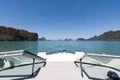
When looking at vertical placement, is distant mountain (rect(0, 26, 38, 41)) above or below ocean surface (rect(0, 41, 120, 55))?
above

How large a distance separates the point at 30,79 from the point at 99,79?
1.80 meters

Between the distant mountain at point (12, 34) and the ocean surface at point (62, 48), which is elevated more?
the distant mountain at point (12, 34)

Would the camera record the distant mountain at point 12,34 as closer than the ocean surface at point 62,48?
No

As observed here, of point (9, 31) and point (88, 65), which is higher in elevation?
point (9, 31)

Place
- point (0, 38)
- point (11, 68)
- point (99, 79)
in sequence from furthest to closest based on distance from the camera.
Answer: point (0, 38) → point (11, 68) → point (99, 79)

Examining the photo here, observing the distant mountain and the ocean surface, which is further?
the distant mountain

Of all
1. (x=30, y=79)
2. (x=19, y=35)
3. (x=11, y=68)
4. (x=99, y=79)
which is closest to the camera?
(x=30, y=79)

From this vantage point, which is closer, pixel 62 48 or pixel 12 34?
pixel 62 48

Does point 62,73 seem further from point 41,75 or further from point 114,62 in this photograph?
point 114,62

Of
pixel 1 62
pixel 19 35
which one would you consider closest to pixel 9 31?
pixel 19 35

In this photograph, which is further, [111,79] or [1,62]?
[1,62]

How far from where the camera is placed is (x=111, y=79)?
385cm

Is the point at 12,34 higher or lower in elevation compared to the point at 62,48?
higher

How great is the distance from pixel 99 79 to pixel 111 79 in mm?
302
